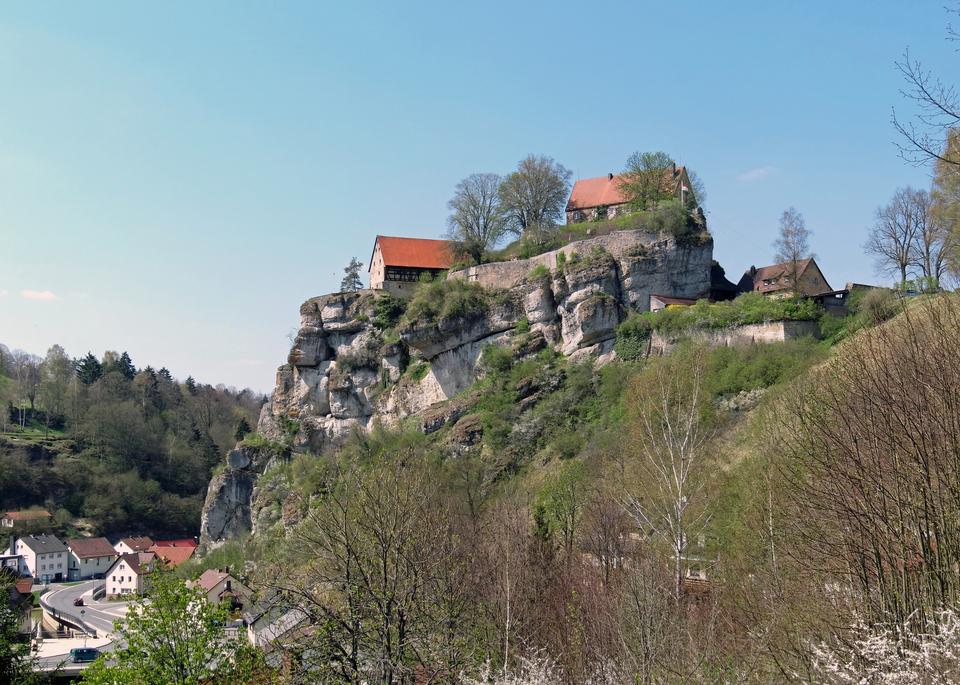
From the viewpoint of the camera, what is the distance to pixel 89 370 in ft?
329

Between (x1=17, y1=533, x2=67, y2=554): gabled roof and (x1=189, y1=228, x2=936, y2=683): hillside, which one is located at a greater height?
(x1=189, y1=228, x2=936, y2=683): hillside

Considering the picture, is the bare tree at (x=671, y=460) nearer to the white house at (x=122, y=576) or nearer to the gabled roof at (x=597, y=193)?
the gabled roof at (x=597, y=193)

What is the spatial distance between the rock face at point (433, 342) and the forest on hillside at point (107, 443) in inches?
874

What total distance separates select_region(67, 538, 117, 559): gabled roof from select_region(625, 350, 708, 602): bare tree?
6005cm

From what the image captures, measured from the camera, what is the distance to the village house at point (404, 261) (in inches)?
1900

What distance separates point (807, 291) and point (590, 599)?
76.8 ft

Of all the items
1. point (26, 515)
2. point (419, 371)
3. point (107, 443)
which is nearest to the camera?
point (419, 371)

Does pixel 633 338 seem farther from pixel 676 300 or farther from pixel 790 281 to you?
pixel 790 281

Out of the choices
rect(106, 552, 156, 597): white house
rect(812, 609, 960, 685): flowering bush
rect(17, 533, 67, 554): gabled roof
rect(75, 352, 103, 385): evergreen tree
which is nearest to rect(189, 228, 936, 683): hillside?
rect(812, 609, 960, 685): flowering bush

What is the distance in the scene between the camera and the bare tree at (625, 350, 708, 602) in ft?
55.1

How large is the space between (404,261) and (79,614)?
29259 millimetres

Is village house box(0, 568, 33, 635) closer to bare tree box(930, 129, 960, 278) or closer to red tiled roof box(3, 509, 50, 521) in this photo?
bare tree box(930, 129, 960, 278)

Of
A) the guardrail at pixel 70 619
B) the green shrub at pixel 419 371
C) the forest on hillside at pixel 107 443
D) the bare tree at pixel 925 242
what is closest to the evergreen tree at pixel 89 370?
the forest on hillside at pixel 107 443

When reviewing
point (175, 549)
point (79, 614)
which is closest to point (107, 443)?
point (175, 549)
